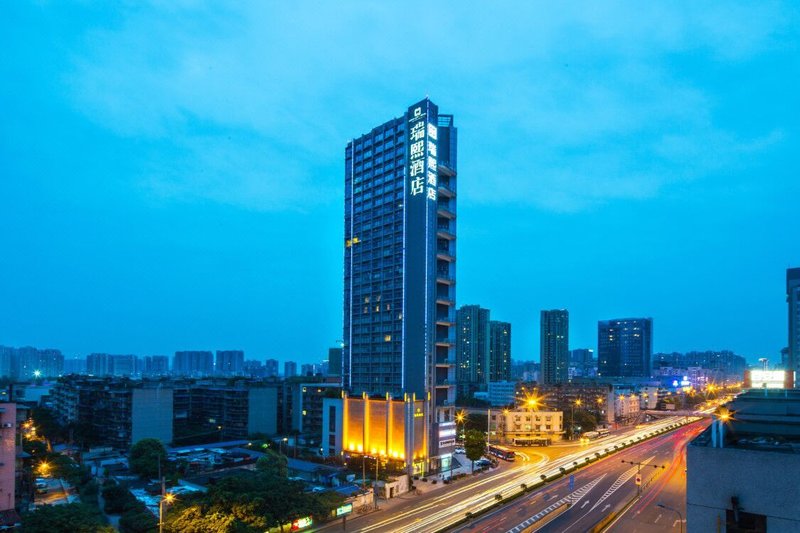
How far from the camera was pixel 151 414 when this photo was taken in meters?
79.4

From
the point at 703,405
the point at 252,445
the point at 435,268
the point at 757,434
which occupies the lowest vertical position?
the point at 703,405

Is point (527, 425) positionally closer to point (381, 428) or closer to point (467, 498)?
point (381, 428)

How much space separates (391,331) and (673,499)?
1360 inches

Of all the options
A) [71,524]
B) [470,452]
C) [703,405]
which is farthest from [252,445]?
[703,405]

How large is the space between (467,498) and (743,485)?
37.3m

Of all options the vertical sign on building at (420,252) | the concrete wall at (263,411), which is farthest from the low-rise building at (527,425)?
the concrete wall at (263,411)

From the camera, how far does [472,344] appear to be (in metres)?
169

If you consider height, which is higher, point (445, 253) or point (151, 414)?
point (445, 253)

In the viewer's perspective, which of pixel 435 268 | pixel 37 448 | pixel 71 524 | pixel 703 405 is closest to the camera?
pixel 71 524

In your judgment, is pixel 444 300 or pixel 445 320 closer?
pixel 444 300

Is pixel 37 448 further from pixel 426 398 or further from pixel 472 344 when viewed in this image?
pixel 472 344

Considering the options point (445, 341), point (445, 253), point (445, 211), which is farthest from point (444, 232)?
point (445, 341)

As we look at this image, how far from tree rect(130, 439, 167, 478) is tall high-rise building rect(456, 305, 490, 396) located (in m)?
118

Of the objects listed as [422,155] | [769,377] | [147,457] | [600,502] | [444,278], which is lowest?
[600,502]
